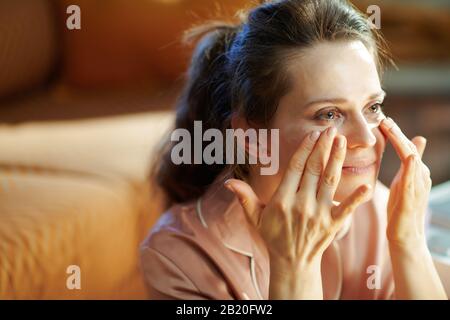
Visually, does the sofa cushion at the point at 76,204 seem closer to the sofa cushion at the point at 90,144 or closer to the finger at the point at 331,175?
the sofa cushion at the point at 90,144

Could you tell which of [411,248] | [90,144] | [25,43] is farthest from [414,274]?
[25,43]

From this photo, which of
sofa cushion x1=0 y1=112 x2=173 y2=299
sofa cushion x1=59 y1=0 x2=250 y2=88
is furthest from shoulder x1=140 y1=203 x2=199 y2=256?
sofa cushion x1=59 y1=0 x2=250 y2=88

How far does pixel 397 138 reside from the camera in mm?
623

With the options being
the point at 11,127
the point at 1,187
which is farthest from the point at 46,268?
the point at 11,127

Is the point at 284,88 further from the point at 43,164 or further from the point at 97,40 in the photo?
the point at 97,40

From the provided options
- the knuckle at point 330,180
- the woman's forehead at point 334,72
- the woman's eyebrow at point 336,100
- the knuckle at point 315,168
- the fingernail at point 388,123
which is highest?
the woman's forehead at point 334,72

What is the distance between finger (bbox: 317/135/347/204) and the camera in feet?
1.80

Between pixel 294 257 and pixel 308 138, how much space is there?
0.12 meters

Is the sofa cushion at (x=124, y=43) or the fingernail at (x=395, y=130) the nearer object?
the fingernail at (x=395, y=130)

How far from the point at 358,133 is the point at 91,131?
3.16ft

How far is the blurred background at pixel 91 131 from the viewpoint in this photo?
0.98 m

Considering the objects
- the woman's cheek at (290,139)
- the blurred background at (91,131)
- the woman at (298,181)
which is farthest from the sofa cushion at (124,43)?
the woman's cheek at (290,139)

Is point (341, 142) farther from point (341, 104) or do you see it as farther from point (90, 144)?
point (90, 144)

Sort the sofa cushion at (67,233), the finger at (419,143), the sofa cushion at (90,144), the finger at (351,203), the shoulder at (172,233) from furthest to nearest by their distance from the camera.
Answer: the sofa cushion at (90,144) → the sofa cushion at (67,233) → the shoulder at (172,233) → the finger at (419,143) → the finger at (351,203)
